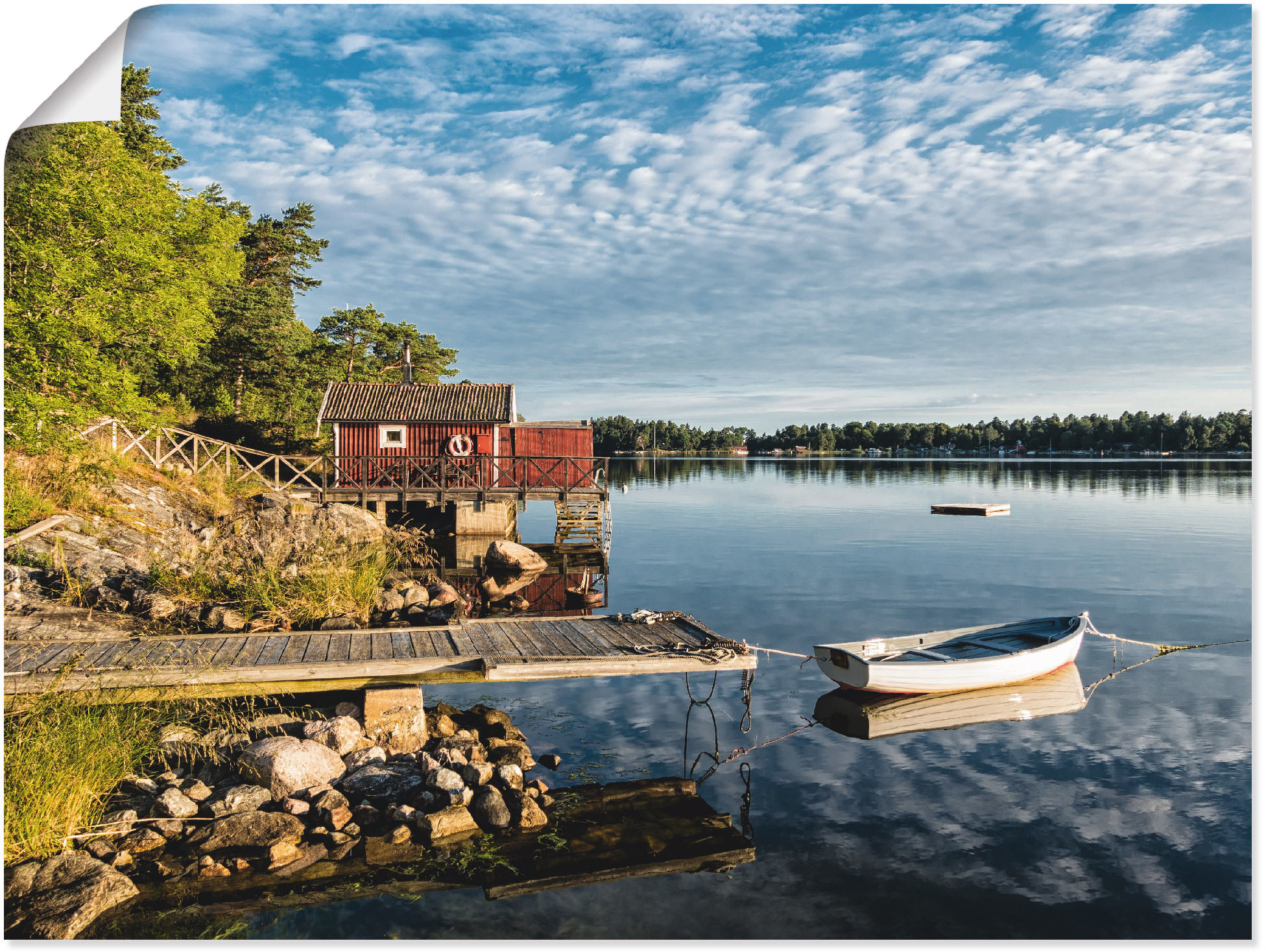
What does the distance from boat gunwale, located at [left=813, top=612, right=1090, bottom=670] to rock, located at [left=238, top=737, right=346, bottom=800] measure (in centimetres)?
741

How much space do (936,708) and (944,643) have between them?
2.11 m

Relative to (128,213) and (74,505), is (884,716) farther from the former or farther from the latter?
(74,505)

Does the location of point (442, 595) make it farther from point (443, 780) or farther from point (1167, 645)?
point (1167, 645)

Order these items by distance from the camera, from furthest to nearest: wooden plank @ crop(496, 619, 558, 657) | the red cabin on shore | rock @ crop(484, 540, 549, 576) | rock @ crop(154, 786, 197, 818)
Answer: the red cabin on shore → rock @ crop(484, 540, 549, 576) → wooden plank @ crop(496, 619, 558, 657) → rock @ crop(154, 786, 197, 818)

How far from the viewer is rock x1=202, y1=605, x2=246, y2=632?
9.34 m

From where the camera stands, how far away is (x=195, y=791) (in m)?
6.77

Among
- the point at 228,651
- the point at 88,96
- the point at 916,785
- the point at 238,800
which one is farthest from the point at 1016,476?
the point at 88,96

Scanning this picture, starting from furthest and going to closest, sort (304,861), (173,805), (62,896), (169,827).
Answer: (173,805)
(169,827)
(304,861)
(62,896)

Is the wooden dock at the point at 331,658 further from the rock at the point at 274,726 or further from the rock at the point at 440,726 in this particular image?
the rock at the point at 440,726

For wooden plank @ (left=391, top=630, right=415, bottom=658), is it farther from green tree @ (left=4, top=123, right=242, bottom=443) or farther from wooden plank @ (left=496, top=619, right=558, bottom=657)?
green tree @ (left=4, top=123, right=242, bottom=443)

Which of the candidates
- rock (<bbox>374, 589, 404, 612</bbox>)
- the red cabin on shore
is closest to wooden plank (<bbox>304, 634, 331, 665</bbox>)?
rock (<bbox>374, 589, 404, 612</bbox>)

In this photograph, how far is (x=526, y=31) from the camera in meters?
5.82

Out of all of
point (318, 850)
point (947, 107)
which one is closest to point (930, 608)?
point (947, 107)

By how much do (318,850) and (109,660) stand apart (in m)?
3.10
